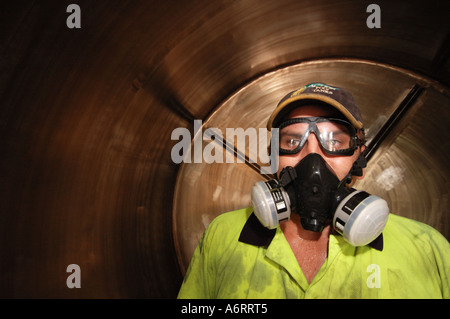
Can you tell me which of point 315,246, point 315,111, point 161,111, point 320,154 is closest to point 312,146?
point 320,154

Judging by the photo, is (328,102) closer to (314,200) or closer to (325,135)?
(325,135)

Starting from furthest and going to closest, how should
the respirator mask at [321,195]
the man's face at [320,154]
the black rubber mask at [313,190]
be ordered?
1. the man's face at [320,154]
2. the black rubber mask at [313,190]
3. the respirator mask at [321,195]

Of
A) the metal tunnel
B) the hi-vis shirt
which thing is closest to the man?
the hi-vis shirt

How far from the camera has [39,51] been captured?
1.06 meters

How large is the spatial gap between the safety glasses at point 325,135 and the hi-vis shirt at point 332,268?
445 millimetres

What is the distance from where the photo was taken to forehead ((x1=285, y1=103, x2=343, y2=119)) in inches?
54.6

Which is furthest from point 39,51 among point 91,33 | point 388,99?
point 388,99

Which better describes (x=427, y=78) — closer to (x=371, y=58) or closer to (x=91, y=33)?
(x=371, y=58)

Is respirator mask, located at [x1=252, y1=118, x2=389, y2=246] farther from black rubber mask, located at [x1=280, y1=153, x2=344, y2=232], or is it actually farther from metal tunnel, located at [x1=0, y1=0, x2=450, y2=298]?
metal tunnel, located at [x1=0, y1=0, x2=450, y2=298]

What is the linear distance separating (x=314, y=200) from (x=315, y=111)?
51 centimetres

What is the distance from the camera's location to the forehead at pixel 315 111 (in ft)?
4.55

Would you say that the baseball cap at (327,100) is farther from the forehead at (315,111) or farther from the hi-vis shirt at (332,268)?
the hi-vis shirt at (332,268)

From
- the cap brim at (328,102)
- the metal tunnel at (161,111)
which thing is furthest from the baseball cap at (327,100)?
the metal tunnel at (161,111)
